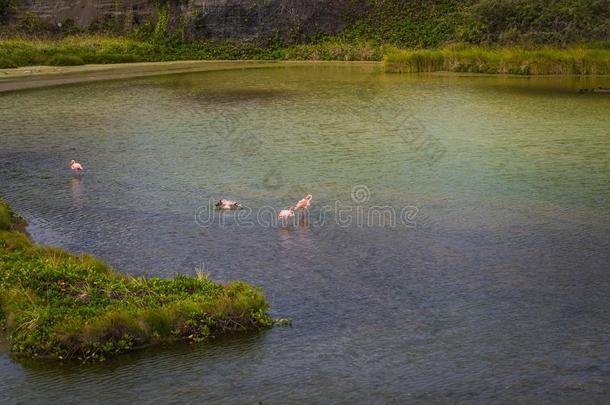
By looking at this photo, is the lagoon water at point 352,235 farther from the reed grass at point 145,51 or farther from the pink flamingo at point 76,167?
the reed grass at point 145,51

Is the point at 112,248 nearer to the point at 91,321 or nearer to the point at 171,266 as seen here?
the point at 171,266

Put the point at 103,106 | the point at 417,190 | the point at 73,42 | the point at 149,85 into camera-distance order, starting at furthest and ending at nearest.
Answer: the point at 73,42
the point at 149,85
the point at 103,106
the point at 417,190

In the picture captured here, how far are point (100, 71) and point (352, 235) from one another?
34719 millimetres

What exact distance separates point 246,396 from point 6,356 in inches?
115

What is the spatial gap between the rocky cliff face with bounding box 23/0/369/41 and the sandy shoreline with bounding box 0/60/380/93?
5.60m

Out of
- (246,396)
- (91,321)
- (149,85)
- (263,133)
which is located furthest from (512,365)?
(149,85)

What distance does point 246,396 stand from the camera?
9469mm

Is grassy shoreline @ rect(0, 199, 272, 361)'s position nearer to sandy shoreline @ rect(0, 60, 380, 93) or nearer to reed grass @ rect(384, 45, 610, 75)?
sandy shoreline @ rect(0, 60, 380, 93)

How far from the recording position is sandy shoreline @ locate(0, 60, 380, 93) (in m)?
41.6

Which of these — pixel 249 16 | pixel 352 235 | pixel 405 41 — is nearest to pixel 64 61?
pixel 249 16

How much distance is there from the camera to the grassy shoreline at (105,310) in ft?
33.9

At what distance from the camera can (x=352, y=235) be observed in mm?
15383

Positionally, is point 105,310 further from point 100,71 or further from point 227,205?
point 100,71

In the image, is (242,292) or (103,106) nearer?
(242,292)
